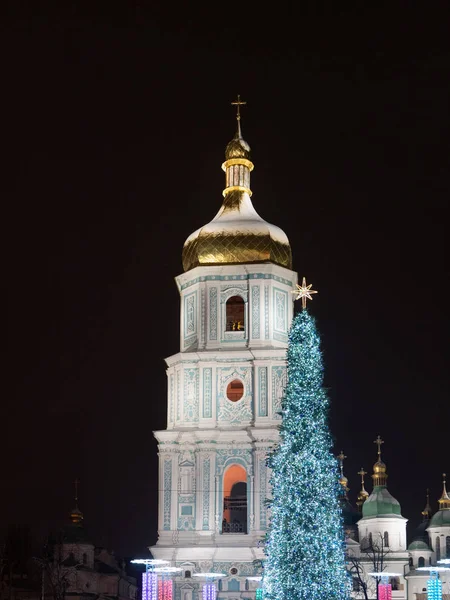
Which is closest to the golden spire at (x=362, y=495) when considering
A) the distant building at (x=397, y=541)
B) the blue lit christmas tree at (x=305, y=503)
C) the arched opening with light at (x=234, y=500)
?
the distant building at (x=397, y=541)

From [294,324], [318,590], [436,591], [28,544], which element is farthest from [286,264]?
[28,544]

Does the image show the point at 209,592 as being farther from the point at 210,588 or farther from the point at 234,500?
the point at 234,500

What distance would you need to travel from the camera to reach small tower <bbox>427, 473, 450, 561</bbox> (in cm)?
6056

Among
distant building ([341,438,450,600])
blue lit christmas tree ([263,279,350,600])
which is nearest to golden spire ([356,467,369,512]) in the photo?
distant building ([341,438,450,600])

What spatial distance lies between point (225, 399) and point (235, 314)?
3.34m

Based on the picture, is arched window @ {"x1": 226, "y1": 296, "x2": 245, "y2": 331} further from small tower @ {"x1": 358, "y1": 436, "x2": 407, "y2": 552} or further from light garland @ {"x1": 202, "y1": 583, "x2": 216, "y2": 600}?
small tower @ {"x1": 358, "y1": 436, "x2": 407, "y2": 552}

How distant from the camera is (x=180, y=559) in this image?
134 ft

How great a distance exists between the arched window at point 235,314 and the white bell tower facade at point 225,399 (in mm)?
33

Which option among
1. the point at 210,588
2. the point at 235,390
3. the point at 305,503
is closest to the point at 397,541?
the point at 235,390

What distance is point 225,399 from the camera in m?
42.7

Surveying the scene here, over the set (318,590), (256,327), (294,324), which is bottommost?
(318,590)

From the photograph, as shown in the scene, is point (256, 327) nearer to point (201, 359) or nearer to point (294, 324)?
point (201, 359)

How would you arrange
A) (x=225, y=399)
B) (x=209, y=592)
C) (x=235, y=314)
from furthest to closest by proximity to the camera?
(x=235, y=314) → (x=225, y=399) → (x=209, y=592)

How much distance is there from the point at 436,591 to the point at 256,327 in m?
11.2
